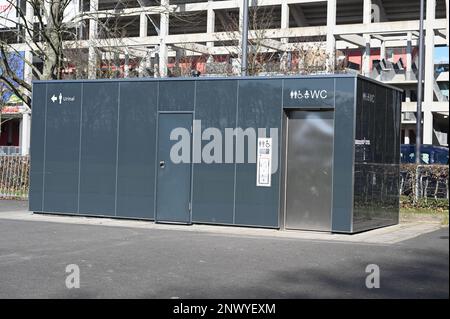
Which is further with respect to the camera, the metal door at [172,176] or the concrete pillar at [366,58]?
the concrete pillar at [366,58]

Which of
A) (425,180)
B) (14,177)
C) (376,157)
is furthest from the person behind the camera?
(14,177)

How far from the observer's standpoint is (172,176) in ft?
46.0

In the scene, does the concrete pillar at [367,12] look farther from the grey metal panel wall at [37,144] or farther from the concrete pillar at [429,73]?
the grey metal panel wall at [37,144]

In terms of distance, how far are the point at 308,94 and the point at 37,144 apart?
6729 millimetres

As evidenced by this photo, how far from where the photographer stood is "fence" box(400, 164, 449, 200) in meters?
15.5

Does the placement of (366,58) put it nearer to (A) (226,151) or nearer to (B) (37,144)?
(B) (37,144)

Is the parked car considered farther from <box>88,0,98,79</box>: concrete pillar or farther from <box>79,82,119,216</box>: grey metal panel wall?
<box>88,0,98,79</box>: concrete pillar

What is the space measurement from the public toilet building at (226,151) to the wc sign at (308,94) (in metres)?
0.02

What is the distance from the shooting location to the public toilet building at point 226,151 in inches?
504

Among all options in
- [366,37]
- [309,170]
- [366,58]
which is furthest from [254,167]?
[366,37]

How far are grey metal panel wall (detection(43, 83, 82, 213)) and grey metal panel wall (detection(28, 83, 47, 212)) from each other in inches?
6.1

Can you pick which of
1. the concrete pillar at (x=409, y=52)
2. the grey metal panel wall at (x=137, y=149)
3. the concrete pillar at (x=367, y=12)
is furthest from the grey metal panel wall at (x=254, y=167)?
the concrete pillar at (x=409, y=52)

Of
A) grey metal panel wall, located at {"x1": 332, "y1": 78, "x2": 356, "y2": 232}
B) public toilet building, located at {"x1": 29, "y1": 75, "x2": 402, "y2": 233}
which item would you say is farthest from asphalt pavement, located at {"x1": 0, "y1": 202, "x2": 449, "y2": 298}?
public toilet building, located at {"x1": 29, "y1": 75, "x2": 402, "y2": 233}
